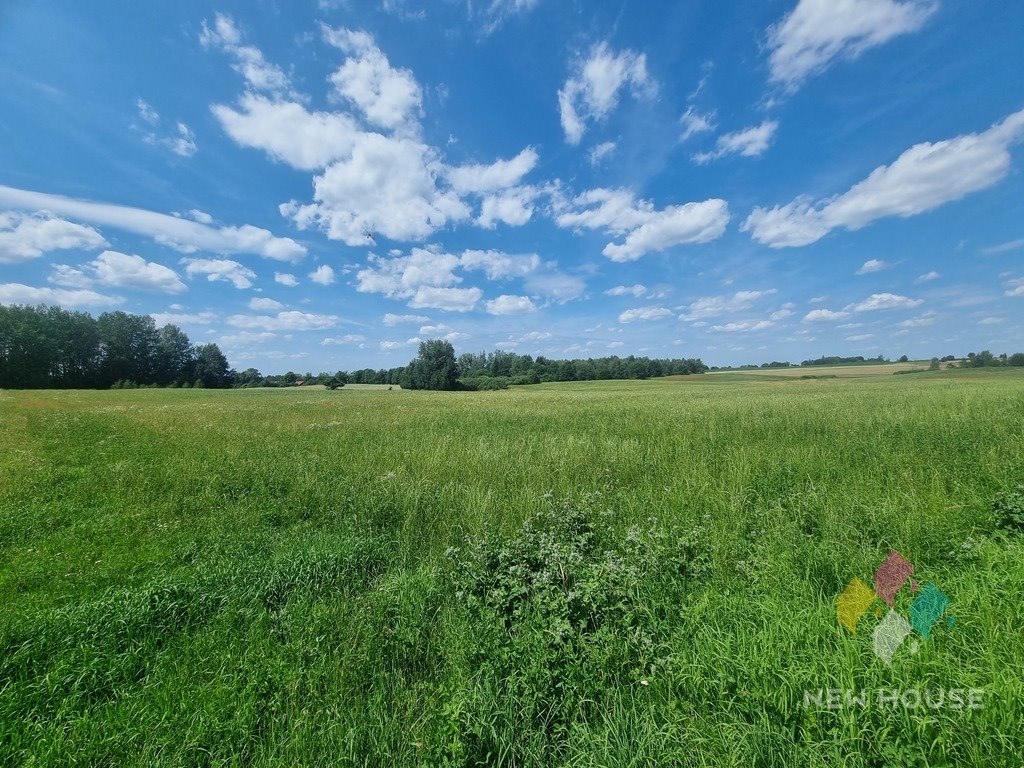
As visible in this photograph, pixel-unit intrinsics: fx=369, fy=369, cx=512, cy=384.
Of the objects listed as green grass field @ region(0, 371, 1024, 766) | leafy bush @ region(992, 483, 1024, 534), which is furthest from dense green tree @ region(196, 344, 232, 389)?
leafy bush @ region(992, 483, 1024, 534)

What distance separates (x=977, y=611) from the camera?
289 cm

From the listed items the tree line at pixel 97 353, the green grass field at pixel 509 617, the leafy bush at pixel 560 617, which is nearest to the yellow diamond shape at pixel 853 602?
the green grass field at pixel 509 617

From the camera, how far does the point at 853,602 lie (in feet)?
10.7

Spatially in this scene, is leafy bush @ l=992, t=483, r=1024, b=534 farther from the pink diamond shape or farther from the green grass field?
the pink diamond shape

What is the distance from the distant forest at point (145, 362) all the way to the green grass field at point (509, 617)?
246 ft

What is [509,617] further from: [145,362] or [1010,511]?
[145,362]

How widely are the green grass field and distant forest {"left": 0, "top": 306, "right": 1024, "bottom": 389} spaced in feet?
246

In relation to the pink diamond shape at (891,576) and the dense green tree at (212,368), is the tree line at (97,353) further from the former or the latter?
the pink diamond shape at (891,576)

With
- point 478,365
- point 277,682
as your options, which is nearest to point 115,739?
point 277,682

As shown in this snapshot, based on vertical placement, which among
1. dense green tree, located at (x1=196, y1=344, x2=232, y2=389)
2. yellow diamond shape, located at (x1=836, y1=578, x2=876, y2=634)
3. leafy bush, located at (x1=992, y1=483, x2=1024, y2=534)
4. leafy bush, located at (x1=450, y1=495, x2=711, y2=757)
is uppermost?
dense green tree, located at (x1=196, y1=344, x2=232, y2=389)

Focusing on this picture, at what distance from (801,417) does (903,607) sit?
12453mm

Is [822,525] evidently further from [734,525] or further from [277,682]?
[277,682]

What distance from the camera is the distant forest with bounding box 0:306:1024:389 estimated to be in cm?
6500

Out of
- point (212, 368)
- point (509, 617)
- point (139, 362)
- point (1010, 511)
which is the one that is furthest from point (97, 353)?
point (1010, 511)
